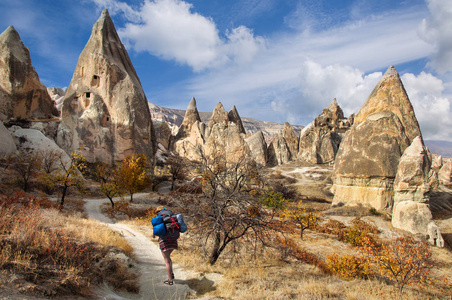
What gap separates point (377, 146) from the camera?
13344 millimetres

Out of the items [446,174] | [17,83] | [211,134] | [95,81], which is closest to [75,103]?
[95,81]

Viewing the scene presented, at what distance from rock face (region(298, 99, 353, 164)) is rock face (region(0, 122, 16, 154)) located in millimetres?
30446

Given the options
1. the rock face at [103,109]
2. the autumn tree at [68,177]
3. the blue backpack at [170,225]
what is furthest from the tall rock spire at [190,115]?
the blue backpack at [170,225]

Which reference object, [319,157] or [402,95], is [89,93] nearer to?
[402,95]

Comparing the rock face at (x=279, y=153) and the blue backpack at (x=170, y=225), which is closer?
the blue backpack at (x=170, y=225)

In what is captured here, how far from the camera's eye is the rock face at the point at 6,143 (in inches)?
663

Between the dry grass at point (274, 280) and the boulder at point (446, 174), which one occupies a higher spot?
the boulder at point (446, 174)

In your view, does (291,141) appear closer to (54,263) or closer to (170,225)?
(170,225)

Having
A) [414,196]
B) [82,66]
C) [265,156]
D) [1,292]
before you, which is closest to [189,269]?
[1,292]

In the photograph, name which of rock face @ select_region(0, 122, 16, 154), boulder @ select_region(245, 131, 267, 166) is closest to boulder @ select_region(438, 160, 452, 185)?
boulder @ select_region(245, 131, 267, 166)

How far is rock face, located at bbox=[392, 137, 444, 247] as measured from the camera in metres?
10.1

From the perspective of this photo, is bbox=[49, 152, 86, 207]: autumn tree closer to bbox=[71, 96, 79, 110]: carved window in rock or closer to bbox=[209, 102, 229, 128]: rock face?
bbox=[71, 96, 79, 110]: carved window in rock

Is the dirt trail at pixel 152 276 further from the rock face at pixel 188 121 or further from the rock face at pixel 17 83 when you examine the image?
the rock face at pixel 188 121

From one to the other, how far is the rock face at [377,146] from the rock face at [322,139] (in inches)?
791
